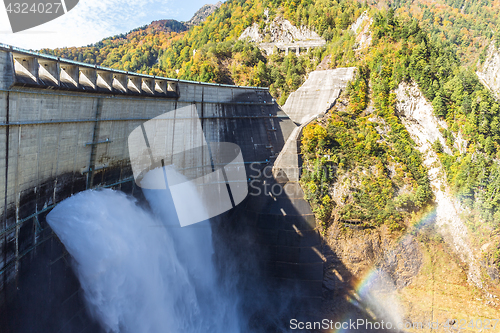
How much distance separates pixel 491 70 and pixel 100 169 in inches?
3439

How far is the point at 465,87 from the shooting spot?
96.4ft

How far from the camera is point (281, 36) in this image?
168 ft

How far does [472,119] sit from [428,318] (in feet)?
65.6

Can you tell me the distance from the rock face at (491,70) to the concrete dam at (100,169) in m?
62.7

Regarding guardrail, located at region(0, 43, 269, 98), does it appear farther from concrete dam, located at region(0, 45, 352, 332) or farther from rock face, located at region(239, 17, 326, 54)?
rock face, located at region(239, 17, 326, 54)

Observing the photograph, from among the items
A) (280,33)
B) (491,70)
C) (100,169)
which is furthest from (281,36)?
(491,70)

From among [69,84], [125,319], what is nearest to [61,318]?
[125,319]

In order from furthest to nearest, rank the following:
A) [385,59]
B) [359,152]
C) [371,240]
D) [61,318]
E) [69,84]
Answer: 1. [385,59]
2. [359,152]
3. [371,240]
4. [69,84]
5. [61,318]

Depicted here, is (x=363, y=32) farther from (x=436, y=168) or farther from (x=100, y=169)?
(x=100, y=169)

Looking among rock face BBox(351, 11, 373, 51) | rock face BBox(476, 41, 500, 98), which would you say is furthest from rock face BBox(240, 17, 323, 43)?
rock face BBox(476, 41, 500, 98)

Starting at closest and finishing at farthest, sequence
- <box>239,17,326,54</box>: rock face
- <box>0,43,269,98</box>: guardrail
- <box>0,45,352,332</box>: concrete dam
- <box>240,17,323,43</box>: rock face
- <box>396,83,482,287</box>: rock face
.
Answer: <box>0,45,352,332</box>: concrete dam, <box>0,43,269,98</box>: guardrail, <box>396,83,482,287</box>: rock face, <box>239,17,326,54</box>: rock face, <box>240,17,323,43</box>: rock face

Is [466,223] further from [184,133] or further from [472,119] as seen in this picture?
[184,133]

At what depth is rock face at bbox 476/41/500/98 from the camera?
63.4 metres

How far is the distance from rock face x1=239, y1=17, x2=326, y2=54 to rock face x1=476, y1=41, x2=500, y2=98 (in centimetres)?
4592
